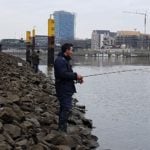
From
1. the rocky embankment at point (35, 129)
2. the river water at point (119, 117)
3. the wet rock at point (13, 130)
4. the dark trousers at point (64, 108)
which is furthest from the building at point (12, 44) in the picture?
the wet rock at point (13, 130)

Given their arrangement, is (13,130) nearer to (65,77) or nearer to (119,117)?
(65,77)

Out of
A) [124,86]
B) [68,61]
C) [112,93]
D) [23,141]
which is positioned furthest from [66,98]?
[124,86]

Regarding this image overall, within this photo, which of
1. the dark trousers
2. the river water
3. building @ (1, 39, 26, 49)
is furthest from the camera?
building @ (1, 39, 26, 49)

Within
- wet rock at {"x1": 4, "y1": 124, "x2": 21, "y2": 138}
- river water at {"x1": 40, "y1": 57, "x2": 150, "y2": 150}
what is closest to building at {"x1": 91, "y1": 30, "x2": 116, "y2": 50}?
river water at {"x1": 40, "y1": 57, "x2": 150, "y2": 150}

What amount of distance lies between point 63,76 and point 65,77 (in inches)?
1.6

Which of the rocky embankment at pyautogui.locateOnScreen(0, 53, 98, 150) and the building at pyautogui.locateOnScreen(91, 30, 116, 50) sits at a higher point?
the building at pyautogui.locateOnScreen(91, 30, 116, 50)

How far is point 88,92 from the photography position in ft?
82.8

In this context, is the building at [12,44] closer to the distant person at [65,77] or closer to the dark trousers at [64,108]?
the dark trousers at [64,108]

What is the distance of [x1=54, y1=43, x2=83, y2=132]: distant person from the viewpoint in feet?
33.1

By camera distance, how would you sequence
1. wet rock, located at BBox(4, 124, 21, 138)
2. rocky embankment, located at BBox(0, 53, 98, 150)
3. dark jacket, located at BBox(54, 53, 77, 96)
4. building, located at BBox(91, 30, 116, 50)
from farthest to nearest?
1. building, located at BBox(91, 30, 116, 50)
2. dark jacket, located at BBox(54, 53, 77, 96)
3. wet rock, located at BBox(4, 124, 21, 138)
4. rocky embankment, located at BBox(0, 53, 98, 150)

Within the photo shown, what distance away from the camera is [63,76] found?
10.1 m

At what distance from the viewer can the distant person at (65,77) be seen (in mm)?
10078

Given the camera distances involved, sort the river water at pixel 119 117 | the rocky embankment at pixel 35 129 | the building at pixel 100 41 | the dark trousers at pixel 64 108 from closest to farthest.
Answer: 1. the rocky embankment at pixel 35 129
2. the dark trousers at pixel 64 108
3. the river water at pixel 119 117
4. the building at pixel 100 41

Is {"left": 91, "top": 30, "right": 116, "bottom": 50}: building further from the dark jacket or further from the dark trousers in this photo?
the dark jacket
